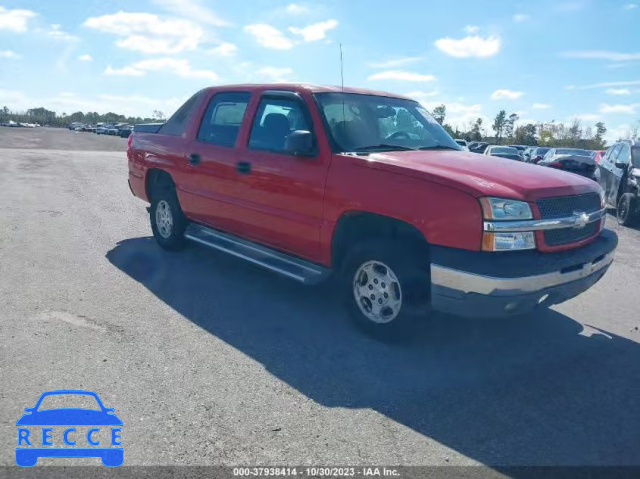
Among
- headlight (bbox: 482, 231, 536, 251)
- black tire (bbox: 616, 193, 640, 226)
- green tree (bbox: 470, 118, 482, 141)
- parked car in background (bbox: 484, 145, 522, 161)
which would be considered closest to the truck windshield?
headlight (bbox: 482, 231, 536, 251)

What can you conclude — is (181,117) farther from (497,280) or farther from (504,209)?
(497,280)

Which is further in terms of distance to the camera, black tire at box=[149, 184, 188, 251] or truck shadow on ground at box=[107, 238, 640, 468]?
black tire at box=[149, 184, 188, 251]

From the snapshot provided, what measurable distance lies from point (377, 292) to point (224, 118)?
2.73 meters

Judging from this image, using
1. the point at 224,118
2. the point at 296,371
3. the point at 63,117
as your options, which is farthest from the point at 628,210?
the point at 63,117

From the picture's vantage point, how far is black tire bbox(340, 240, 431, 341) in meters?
4.02

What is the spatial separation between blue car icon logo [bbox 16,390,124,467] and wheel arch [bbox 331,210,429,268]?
214 centimetres

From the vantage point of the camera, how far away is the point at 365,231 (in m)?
4.44

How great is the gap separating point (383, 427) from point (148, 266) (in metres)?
3.96

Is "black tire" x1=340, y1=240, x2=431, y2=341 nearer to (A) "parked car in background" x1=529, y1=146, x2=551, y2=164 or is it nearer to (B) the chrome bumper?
(B) the chrome bumper

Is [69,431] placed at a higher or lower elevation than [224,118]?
lower

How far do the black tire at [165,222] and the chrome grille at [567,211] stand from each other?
421cm

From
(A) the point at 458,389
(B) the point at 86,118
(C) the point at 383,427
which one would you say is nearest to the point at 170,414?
(C) the point at 383,427

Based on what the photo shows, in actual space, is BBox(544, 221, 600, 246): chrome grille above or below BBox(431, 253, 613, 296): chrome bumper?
above

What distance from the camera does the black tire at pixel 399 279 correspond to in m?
4.02
